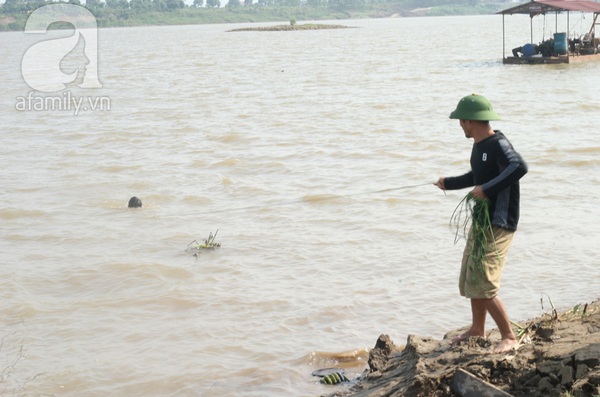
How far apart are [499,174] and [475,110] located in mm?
348

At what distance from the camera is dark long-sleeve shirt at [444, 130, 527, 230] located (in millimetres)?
4188

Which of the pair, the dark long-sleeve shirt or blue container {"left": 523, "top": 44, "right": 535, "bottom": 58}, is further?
blue container {"left": 523, "top": 44, "right": 535, "bottom": 58}

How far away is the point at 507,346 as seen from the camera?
4.23m

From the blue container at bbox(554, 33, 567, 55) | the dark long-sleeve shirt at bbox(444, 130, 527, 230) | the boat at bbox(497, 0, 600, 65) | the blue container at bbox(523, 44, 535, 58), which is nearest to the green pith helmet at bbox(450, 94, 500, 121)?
the dark long-sleeve shirt at bbox(444, 130, 527, 230)

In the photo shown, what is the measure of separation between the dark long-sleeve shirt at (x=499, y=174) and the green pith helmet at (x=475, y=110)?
109 millimetres

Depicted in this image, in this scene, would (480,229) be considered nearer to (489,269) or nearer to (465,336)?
(489,269)

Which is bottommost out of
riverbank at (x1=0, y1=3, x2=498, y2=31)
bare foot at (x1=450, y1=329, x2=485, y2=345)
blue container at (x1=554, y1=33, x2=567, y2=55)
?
bare foot at (x1=450, y1=329, x2=485, y2=345)

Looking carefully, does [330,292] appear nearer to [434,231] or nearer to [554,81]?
[434,231]

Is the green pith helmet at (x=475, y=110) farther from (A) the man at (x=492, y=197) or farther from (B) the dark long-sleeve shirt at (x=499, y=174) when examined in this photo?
(B) the dark long-sleeve shirt at (x=499, y=174)

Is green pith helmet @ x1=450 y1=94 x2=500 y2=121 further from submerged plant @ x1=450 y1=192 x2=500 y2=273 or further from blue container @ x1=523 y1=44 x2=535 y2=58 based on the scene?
blue container @ x1=523 y1=44 x2=535 y2=58

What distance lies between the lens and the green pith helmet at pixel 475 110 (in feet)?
Answer: 14.2

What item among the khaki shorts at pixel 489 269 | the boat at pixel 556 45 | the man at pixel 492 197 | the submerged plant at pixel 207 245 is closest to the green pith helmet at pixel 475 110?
the man at pixel 492 197

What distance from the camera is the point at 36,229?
9602mm

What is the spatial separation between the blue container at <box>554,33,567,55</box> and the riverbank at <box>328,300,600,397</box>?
23520 millimetres
